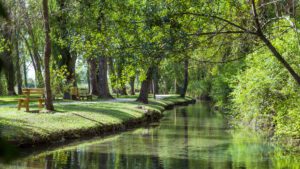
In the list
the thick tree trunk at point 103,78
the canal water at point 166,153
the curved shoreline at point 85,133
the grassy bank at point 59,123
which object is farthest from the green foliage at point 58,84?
the canal water at point 166,153

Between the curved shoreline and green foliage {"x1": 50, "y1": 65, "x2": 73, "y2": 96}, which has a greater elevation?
green foliage {"x1": 50, "y1": 65, "x2": 73, "y2": 96}

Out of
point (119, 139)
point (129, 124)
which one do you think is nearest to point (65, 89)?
point (129, 124)

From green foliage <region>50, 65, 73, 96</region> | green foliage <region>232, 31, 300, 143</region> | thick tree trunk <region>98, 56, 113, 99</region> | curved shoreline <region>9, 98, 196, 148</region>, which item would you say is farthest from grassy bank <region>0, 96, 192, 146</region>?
thick tree trunk <region>98, 56, 113, 99</region>

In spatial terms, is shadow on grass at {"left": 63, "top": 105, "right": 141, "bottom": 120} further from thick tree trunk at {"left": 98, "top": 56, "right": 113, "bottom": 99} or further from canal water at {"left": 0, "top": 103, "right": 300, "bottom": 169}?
thick tree trunk at {"left": 98, "top": 56, "right": 113, "bottom": 99}

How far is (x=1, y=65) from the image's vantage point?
2092 millimetres

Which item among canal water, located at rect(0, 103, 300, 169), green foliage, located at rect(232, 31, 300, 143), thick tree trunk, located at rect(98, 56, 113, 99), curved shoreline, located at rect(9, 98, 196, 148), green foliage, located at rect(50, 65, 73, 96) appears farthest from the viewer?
thick tree trunk, located at rect(98, 56, 113, 99)

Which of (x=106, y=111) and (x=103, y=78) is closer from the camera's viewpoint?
(x=106, y=111)

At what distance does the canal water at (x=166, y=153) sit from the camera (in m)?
14.0

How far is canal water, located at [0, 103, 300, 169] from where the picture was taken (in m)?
14.0

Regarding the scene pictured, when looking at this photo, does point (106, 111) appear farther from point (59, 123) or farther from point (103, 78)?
point (103, 78)

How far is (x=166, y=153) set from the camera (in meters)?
16.6

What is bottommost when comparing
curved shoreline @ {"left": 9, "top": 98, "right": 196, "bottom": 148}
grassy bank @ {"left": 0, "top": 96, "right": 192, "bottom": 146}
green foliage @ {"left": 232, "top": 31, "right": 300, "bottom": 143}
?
curved shoreline @ {"left": 9, "top": 98, "right": 196, "bottom": 148}

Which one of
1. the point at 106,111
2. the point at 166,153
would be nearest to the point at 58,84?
the point at 106,111

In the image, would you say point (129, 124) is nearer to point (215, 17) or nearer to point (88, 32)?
point (88, 32)
